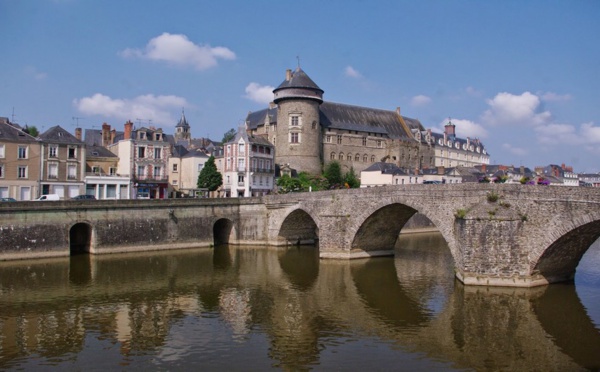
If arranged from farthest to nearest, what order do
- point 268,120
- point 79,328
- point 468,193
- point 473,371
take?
point 268,120 < point 468,193 < point 79,328 < point 473,371

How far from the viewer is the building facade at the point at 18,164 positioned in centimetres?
4012

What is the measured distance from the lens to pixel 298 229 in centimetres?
4162

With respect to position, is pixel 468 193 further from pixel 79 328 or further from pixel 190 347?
pixel 79 328

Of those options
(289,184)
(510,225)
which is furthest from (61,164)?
(510,225)

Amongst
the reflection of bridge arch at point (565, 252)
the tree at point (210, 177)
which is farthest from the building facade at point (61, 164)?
the reflection of bridge arch at point (565, 252)

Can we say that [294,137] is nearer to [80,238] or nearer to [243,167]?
[243,167]

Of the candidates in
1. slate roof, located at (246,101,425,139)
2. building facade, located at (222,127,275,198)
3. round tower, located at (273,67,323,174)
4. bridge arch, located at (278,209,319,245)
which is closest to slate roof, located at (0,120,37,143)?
building facade, located at (222,127,275,198)

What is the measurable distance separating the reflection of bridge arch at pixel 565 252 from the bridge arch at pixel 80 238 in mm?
28581

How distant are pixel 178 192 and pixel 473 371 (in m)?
47.1

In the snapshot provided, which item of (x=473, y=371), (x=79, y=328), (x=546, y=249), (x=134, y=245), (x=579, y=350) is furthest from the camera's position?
(x=134, y=245)

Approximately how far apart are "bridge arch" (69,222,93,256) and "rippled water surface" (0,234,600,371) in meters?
4.93

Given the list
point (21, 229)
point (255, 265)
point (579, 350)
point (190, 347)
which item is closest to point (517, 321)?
point (579, 350)

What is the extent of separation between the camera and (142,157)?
49156mm

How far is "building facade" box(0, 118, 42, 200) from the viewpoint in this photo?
4012 centimetres
